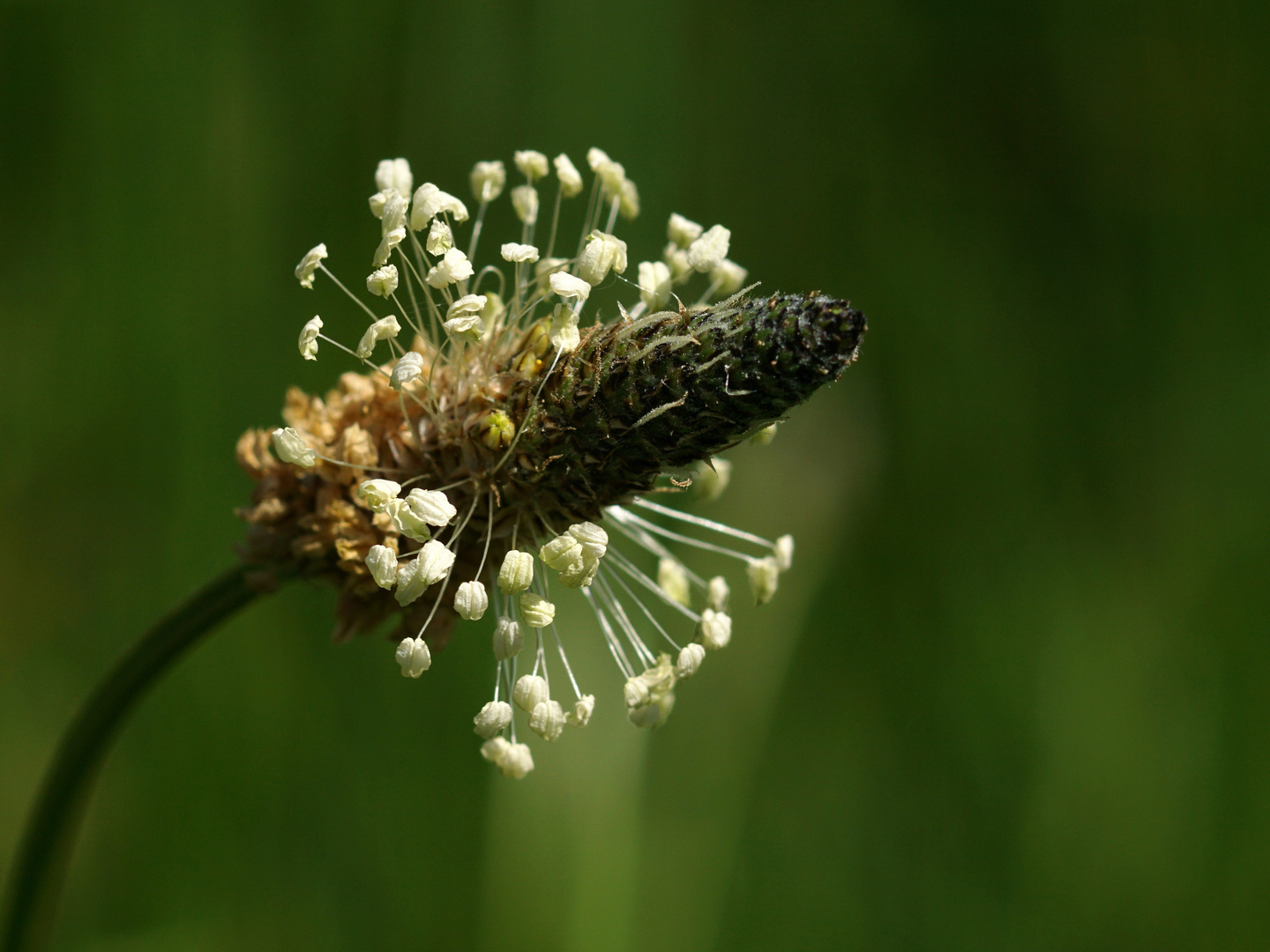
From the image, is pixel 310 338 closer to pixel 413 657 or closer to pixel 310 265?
pixel 310 265

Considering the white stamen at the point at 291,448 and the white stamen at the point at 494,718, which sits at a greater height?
the white stamen at the point at 291,448

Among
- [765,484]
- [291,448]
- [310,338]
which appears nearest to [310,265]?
[310,338]

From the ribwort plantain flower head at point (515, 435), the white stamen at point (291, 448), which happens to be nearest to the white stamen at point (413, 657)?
the ribwort plantain flower head at point (515, 435)

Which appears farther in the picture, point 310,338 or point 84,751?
point 84,751

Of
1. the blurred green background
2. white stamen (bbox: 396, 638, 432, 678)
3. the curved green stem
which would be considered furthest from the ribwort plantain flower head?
the blurred green background

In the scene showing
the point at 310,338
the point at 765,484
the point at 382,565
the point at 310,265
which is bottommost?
the point at 765,484

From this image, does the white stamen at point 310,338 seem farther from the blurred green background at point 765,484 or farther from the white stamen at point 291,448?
the blurred green background at point 765,484

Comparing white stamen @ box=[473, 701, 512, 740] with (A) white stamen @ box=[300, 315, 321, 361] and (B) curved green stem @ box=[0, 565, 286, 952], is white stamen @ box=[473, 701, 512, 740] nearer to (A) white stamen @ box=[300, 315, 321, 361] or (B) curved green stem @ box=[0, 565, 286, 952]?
(B) curved green stem @ box=[0, 565, 286, 952]
